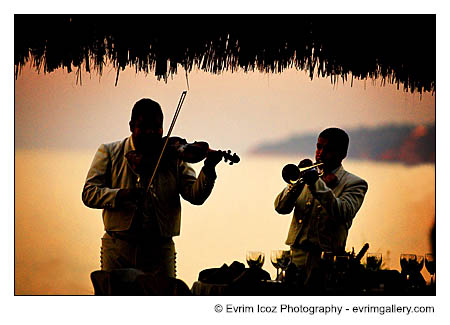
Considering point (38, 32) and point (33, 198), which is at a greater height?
point (38, 32)

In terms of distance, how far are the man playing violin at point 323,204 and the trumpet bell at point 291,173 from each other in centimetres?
3

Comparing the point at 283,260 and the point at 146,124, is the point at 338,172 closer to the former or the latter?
the point at 283,260

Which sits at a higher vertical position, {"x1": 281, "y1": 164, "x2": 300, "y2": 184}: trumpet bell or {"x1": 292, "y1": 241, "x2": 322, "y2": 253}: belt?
{"x1": 281, "y1": 164, "x2": 300, "y2": 184}: trumpet bell

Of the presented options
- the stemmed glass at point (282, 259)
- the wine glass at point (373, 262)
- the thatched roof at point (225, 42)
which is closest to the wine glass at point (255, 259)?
the stemmed glass at point (282, 259)

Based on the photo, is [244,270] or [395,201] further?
[395,201]

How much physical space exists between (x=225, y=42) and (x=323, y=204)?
39.0 inches

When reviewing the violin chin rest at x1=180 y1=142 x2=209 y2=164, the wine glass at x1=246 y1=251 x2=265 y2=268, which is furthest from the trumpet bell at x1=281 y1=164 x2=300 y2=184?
the wine glass at x1=246 y1=251 x2=265 y2=268

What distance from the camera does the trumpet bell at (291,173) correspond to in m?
3.61

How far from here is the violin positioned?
3527 mm

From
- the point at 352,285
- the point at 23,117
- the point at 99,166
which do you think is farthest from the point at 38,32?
the point at 352,285

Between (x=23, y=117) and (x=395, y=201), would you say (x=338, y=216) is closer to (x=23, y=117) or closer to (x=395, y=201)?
(x=395, y=201)

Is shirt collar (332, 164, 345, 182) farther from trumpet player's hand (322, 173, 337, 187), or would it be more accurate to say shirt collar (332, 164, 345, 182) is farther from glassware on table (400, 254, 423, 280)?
glassware on table (400, 254, 423, 280)

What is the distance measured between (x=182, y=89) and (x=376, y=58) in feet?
3.50

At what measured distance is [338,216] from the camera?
3.61 m
